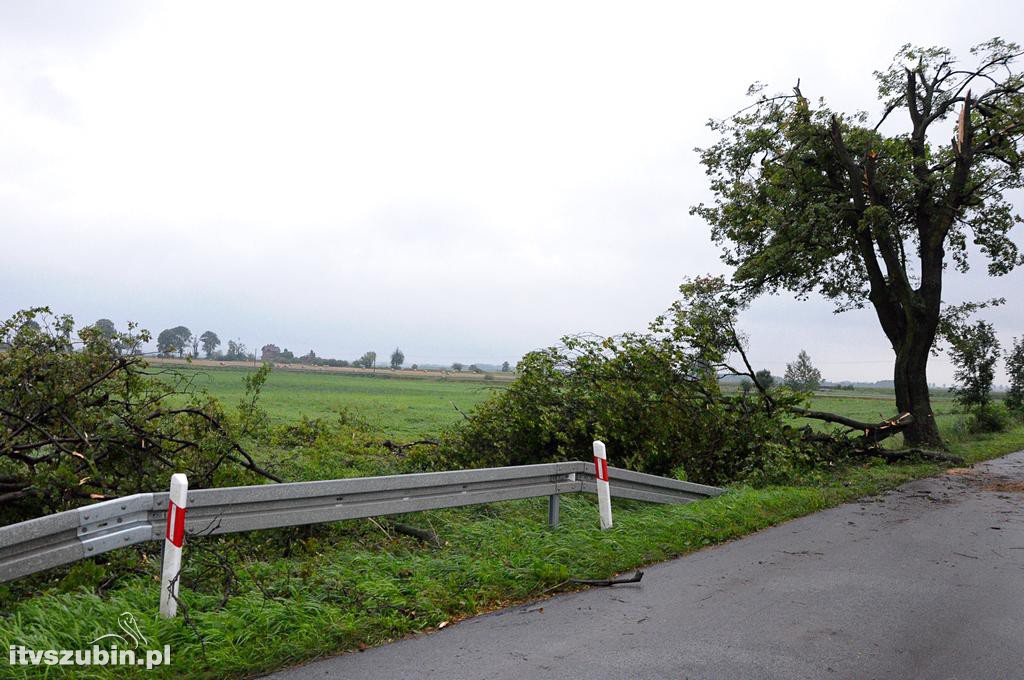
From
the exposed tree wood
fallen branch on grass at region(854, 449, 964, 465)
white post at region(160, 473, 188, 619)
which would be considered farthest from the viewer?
fallen branch on grass at region(854, 449, 964, 465)

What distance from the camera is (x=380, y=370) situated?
10331 cm

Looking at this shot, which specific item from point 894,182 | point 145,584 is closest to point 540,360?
point 145,584

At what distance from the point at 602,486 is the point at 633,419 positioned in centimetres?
407

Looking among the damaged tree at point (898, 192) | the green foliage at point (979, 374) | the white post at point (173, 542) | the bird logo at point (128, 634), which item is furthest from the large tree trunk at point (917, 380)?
the bird logo at point (128, 634)

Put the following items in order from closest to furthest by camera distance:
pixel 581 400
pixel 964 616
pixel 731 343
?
pixel 964 616, pixel 581 400, pixel 731 343

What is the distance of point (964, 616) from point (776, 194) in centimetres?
1598

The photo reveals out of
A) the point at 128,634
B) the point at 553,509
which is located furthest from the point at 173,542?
the point at 553,509

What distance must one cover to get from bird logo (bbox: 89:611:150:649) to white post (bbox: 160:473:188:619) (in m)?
0.22

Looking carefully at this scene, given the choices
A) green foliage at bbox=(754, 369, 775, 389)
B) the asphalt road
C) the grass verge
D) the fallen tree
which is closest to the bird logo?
the grass verge

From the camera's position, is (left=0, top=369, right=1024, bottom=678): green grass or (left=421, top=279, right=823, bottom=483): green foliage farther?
(left=421, top=279, right=823, bottom=483): green foliage

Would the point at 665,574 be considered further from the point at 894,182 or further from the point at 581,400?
the point at 894,182

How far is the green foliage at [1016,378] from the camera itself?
1251 inches

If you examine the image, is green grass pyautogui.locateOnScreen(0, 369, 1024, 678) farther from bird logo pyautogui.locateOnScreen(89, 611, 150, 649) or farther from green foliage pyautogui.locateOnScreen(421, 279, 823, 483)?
green foliage pyautogui.locateOnScreen(421, 279, 823, 483)

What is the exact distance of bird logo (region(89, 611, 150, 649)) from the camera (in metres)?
4.22
